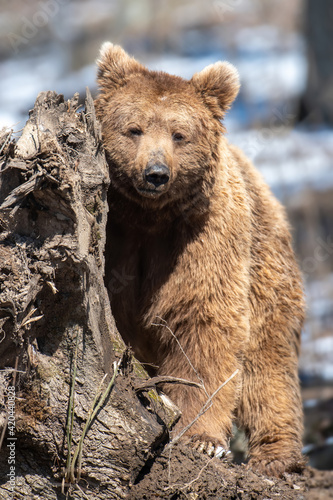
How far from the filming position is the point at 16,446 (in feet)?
12.8

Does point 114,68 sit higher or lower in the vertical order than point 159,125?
higher

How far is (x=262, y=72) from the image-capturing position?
54.5 feet

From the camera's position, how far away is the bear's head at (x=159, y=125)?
4.76m

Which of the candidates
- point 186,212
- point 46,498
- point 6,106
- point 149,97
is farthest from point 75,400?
point 6,106

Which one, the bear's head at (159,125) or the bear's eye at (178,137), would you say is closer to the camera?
the bear's head at (159,125)

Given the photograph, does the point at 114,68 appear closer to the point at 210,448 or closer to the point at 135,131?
the point at 135,131

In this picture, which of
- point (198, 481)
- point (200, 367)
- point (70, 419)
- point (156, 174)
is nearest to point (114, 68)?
point (156, 174)

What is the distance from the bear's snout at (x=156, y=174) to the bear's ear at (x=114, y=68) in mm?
1003

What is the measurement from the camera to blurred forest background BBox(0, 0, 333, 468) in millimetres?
11844

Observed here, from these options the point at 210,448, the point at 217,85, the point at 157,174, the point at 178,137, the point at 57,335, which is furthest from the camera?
the point at 217,85

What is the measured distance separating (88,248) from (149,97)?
165 centimetres

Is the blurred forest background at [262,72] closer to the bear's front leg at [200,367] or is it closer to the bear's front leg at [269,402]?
the bear's front leg at [269,402]

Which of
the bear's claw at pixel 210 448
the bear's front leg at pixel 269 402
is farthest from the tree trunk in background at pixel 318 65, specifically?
the bear's claw at pixel 210 448

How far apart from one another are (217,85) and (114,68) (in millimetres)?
895
